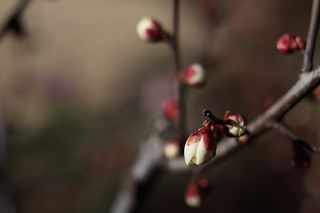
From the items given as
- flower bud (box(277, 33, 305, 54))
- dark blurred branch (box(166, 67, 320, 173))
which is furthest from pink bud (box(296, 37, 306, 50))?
dark blurred branch (box(166, 67, 320, 173))

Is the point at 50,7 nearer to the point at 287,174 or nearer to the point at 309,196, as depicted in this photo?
the point at 287,174

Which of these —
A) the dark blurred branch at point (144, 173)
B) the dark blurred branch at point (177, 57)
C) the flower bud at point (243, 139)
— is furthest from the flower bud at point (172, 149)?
the flower bud at point (243, 139)

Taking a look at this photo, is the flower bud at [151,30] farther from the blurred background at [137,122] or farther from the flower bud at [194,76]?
the blurred background at [137,122]

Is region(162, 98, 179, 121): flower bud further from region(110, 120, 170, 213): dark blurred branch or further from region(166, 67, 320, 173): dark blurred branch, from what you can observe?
region(166, 67, 320, 173): dark blurred branch

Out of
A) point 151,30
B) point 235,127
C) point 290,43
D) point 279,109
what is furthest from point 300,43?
point 151,30

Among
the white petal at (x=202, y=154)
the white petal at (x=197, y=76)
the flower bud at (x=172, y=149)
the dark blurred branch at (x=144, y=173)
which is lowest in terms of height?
the dark blurred branch at (x=144, y=173)

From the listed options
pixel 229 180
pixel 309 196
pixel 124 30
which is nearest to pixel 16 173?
pixel 229 180

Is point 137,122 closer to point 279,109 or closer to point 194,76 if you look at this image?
point 194,76
